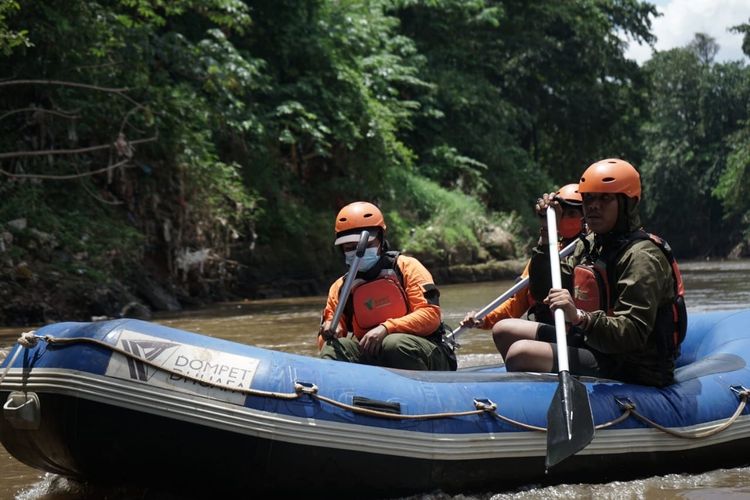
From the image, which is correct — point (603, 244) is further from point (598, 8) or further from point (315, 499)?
point (598, 8)

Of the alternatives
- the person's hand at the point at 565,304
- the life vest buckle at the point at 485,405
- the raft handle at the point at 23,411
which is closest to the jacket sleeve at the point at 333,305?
the life vest buckle at the point at 485,405

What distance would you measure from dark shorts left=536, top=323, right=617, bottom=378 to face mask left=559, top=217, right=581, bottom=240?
2.31 feet

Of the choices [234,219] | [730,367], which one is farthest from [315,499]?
[234,219]

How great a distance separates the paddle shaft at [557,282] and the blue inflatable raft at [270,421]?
0.46 feet

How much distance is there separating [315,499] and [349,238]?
1454 millimetres

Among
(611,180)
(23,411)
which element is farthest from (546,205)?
(23,411)

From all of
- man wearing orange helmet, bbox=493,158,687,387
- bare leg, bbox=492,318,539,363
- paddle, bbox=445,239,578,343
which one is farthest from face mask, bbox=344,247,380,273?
man wearing orange helmet, bbox=493,158,687,387

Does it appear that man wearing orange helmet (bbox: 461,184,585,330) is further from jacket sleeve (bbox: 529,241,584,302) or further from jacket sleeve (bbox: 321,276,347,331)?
jacket sleeve (bbox: 321,276,347,331)

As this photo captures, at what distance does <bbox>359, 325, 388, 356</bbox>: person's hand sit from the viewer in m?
4.44

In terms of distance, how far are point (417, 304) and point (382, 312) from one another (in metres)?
0.17

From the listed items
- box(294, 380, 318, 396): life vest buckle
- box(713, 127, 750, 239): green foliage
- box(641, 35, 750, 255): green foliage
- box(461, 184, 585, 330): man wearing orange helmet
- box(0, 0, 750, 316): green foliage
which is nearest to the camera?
box(294, 380, 318, 396): life vest buckle

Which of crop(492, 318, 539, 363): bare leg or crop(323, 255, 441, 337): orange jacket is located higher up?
crop(323, 255, 441, 337): orange jacket

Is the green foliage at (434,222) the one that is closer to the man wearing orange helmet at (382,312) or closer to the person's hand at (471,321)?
the person's hand at (471,321)

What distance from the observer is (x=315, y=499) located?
Answer: 3607 millimetres
